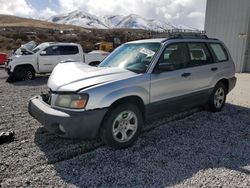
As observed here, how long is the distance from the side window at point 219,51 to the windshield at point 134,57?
73.9 inches

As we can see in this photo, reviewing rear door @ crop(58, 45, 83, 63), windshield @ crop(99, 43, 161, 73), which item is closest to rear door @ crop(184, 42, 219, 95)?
windshield @ crop(99, 43, 161, 73)

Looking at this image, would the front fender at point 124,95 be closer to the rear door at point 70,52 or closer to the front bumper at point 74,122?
the front bumper at point 74,122

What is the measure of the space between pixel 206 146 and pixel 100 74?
2.08 m

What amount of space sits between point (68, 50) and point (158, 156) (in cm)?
993

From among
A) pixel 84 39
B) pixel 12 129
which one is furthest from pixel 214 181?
pixel 84 39

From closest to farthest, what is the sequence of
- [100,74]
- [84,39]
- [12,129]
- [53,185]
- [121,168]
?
[53,185] → [121,168] → [100,74] → [12,129] → [84,39]

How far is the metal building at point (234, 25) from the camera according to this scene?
42.8 ft

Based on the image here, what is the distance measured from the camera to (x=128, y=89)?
411 centimetres

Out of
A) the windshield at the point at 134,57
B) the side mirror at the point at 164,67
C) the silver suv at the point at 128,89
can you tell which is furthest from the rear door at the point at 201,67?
the windshield at the point at 134,57

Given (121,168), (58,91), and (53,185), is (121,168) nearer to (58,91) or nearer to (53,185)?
(53,185)

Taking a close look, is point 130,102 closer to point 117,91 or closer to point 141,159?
point 117,91

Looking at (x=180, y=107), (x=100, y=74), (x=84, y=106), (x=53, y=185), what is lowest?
(x=53, y=185)

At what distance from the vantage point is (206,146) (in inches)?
173

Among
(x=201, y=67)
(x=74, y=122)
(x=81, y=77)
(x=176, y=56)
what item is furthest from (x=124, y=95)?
(x=201, y=67)
